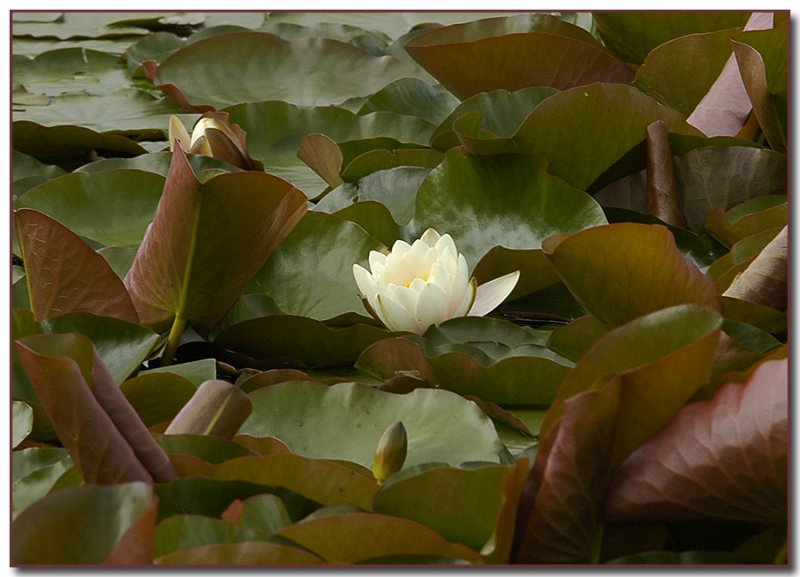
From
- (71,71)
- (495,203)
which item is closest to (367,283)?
(495,203)

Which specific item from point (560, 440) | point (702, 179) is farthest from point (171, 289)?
point (702, 179)

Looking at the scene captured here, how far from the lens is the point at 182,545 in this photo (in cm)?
66

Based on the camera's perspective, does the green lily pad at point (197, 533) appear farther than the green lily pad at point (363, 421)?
No

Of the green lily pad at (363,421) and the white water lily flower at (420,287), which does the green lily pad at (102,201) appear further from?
the green lily pad at (363,421)

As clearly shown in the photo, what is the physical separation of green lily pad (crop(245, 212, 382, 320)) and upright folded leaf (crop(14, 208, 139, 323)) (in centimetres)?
17

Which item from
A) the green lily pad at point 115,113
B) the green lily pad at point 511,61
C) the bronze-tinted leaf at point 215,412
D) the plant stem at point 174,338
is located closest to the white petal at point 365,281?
the plant stem at point 174,338

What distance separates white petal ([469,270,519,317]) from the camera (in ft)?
3.52

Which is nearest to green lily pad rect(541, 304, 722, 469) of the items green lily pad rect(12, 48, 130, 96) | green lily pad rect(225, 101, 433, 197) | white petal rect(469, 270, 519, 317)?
white petal rect(469, 270, 519, 317)

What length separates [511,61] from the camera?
151cm

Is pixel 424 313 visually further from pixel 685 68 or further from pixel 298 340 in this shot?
pixel 685 68

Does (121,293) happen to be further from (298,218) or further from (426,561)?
(426,561)

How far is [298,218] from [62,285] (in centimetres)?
22

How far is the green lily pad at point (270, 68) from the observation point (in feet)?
6.18

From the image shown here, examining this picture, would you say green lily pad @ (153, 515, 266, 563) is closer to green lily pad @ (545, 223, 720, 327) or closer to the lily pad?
green lily pad @ (545, 223, 720, 327)
